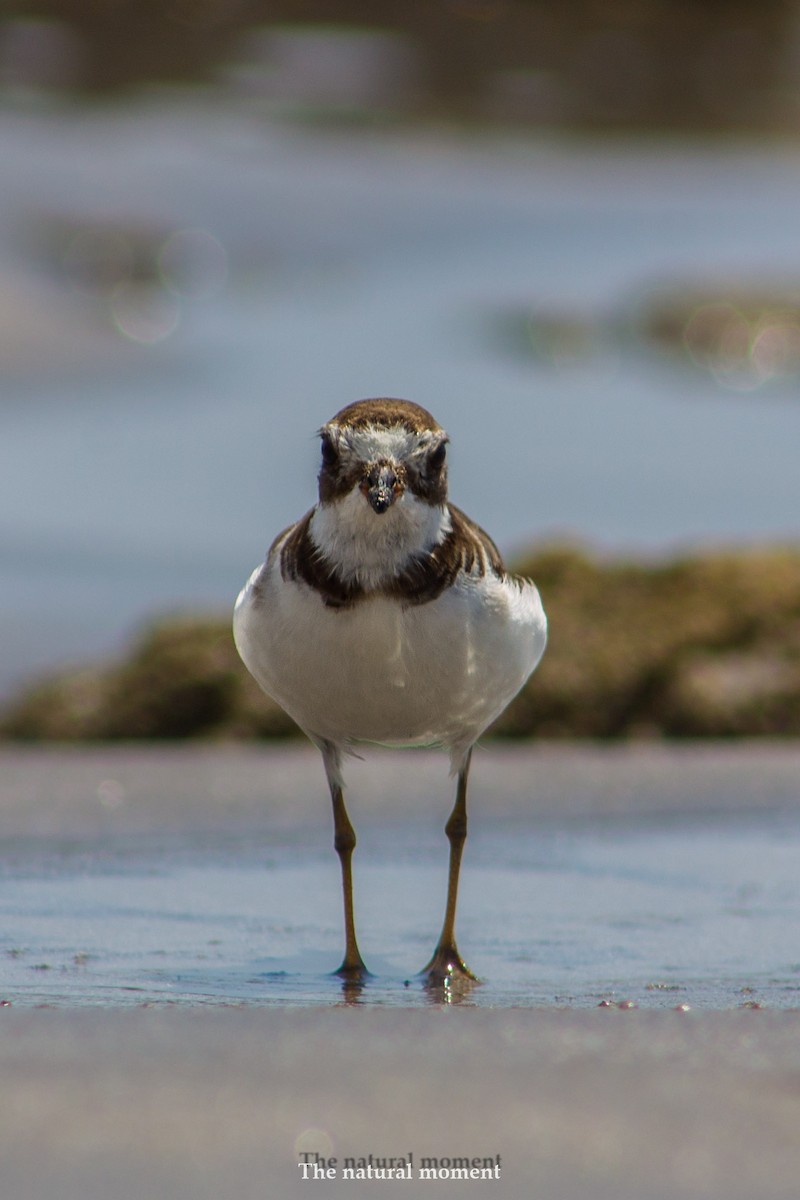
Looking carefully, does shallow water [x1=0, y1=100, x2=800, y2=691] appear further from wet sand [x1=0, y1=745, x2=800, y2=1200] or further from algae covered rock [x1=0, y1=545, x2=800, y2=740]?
wet sand [x1=0, y1=745, x2=800, y2=1200]

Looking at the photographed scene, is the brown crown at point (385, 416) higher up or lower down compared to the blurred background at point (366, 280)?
lower down

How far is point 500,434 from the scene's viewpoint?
14859mm

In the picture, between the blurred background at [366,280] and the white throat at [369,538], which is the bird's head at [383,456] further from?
the blurred background at [366,280]

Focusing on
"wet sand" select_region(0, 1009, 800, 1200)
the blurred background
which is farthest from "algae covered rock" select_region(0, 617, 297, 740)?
"wet sand" select_region(0, 1009, 800, 1200)

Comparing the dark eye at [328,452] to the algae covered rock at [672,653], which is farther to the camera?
the algae covered rock at [672,653]

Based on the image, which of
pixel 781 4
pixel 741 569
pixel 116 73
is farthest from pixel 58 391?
pixel 781 4

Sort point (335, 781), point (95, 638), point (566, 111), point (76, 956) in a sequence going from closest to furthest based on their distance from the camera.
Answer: point (76, 956) → point (335, 781) → point (95, 638) → point (566, 111)

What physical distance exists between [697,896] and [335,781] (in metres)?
1.18

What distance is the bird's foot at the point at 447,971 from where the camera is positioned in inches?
191

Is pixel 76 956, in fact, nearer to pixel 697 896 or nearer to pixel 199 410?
pixel 697 896

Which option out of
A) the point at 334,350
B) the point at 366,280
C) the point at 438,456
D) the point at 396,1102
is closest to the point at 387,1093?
the point at 396,1102

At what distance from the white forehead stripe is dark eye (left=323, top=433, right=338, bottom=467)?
33 millimetres

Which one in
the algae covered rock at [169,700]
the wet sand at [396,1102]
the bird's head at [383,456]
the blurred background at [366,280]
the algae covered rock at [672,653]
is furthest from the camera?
the blurred background at [366,280]

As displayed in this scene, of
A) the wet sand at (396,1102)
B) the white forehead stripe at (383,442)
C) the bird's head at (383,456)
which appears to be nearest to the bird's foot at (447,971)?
the wet sand at (396,1102)
